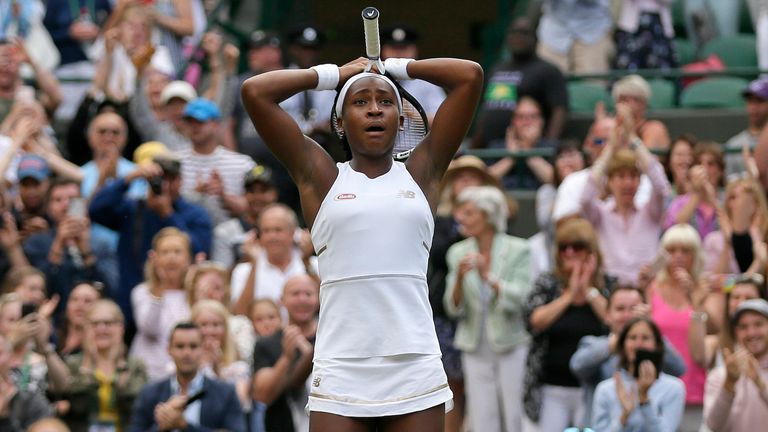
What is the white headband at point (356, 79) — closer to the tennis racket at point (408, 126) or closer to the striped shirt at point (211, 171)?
the tennis racket at point (408, 126)

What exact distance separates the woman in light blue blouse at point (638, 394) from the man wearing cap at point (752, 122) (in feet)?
11.1

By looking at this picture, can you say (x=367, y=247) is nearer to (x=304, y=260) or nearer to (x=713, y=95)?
(x=304, y=260)

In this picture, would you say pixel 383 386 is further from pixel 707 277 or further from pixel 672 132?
pixel 672 132

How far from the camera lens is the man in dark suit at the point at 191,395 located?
1023 cm

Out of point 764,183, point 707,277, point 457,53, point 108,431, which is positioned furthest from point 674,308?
point 457,53

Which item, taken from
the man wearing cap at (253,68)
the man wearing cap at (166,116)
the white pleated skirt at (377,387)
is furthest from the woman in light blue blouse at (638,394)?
the man wearing cap at (253,68)

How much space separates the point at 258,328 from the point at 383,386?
4.47m

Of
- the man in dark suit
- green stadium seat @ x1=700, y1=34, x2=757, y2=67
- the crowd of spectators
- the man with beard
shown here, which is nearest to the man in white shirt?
the crowd of spectators

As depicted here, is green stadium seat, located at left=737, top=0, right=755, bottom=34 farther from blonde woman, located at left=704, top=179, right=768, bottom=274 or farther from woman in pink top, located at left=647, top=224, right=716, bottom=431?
woman in pink top, located at left=647, top=224, right=716, bottom=431

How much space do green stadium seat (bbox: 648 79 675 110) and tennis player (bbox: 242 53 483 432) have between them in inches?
314

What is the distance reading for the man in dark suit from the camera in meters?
10.2

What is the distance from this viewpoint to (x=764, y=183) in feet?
39.9

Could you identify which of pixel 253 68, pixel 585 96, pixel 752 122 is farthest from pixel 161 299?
pixel 585 96

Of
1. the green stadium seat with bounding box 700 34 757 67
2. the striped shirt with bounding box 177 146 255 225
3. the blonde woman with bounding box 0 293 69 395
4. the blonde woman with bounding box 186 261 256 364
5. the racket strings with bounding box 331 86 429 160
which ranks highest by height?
the green stadium seat with bounding box 700 34 757 67
